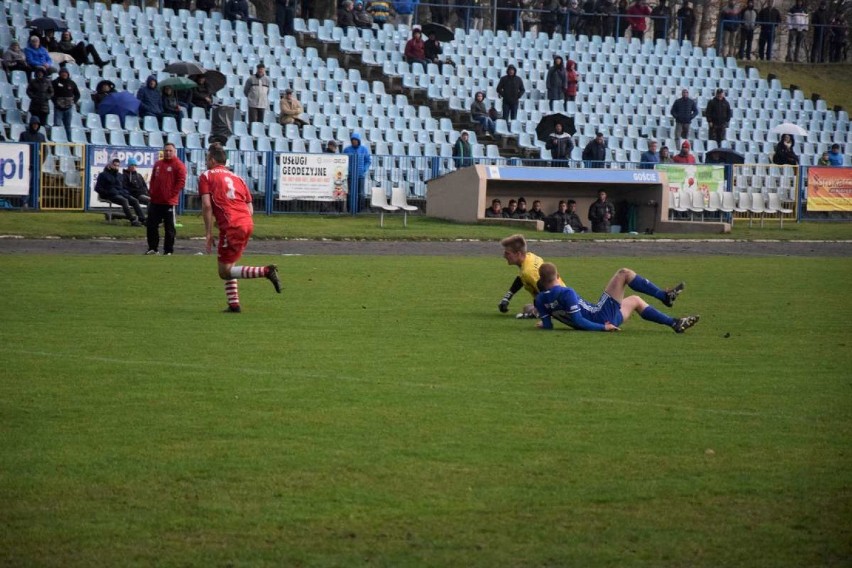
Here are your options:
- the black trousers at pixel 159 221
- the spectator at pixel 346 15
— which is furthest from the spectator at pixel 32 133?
the spectator at pixel 346 15

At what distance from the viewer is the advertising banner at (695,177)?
119 feet

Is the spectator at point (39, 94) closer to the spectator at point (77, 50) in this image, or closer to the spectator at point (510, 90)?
the spectator at point (77, 50)

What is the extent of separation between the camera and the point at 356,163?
33.8 m

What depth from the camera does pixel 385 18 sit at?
1811 inches

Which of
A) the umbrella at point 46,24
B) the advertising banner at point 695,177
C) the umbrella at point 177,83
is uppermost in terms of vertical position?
the umbrella at point 46,24

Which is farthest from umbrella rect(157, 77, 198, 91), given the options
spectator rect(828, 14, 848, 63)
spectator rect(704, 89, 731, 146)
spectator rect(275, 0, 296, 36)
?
spectator rect(828, 14, 848, 63)

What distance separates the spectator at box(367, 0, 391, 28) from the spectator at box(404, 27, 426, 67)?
10.2 ft

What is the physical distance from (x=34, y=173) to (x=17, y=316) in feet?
56.3

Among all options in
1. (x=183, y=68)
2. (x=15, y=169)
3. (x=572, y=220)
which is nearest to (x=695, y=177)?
(x=572, y=220)

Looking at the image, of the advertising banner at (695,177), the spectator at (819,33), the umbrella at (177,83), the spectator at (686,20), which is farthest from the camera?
the spectator at (819,33)

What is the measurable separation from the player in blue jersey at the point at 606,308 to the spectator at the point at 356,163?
65.9 ft

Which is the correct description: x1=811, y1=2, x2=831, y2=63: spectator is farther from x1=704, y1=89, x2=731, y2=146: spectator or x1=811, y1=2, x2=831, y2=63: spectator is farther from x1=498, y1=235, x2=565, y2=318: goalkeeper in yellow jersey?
x1=498, y1=235, x2=565, y2=318: goalkeeper in yellow jersey

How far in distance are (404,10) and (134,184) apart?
62.1 ft

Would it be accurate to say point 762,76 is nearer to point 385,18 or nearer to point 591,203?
point 385,18
